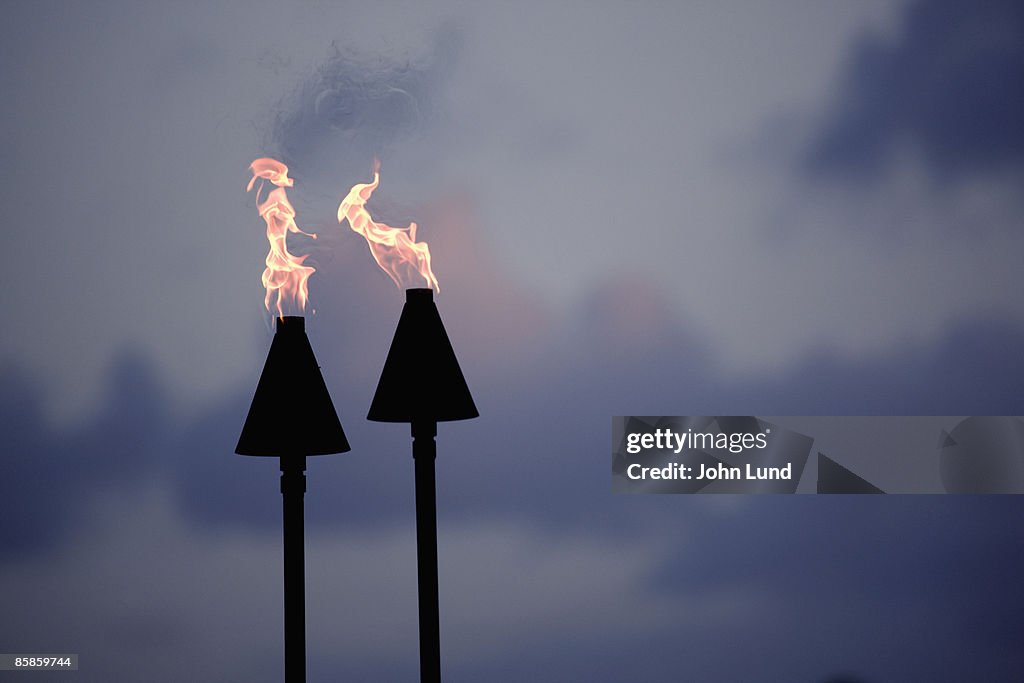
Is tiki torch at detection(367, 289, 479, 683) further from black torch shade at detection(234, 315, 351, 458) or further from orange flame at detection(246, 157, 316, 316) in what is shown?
orange flame at detection(246, 157, 316, 316)

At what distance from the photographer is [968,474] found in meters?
4.12

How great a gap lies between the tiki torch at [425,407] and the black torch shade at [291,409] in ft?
0.56

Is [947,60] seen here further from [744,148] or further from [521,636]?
[521,636]

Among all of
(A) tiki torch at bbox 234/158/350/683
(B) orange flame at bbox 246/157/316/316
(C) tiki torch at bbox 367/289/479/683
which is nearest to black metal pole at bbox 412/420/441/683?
(C) tiki torch at bbox 367/289/479/683

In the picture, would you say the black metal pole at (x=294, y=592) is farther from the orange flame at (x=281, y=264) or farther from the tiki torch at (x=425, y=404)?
the orange flame at (x=281, y=264)

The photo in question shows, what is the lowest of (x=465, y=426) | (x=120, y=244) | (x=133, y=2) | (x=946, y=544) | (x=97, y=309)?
(x=946, y=544)

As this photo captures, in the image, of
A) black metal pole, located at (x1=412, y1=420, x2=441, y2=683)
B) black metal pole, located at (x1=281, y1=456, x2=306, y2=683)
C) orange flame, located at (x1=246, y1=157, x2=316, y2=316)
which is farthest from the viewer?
orange flame, located at (x1=246, y1=157, x2=316, y2=316)

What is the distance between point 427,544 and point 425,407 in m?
0.31

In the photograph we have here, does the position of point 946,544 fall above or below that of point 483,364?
below

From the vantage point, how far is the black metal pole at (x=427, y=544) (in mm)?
2057

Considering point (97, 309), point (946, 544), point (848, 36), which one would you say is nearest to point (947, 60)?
point (848, 36)

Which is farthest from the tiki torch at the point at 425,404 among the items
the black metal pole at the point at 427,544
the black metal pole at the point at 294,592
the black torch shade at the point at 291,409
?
the black metal pole at the point at 294,592

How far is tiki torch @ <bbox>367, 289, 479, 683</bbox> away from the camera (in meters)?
2.07

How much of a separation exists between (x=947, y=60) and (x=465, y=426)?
274cm
